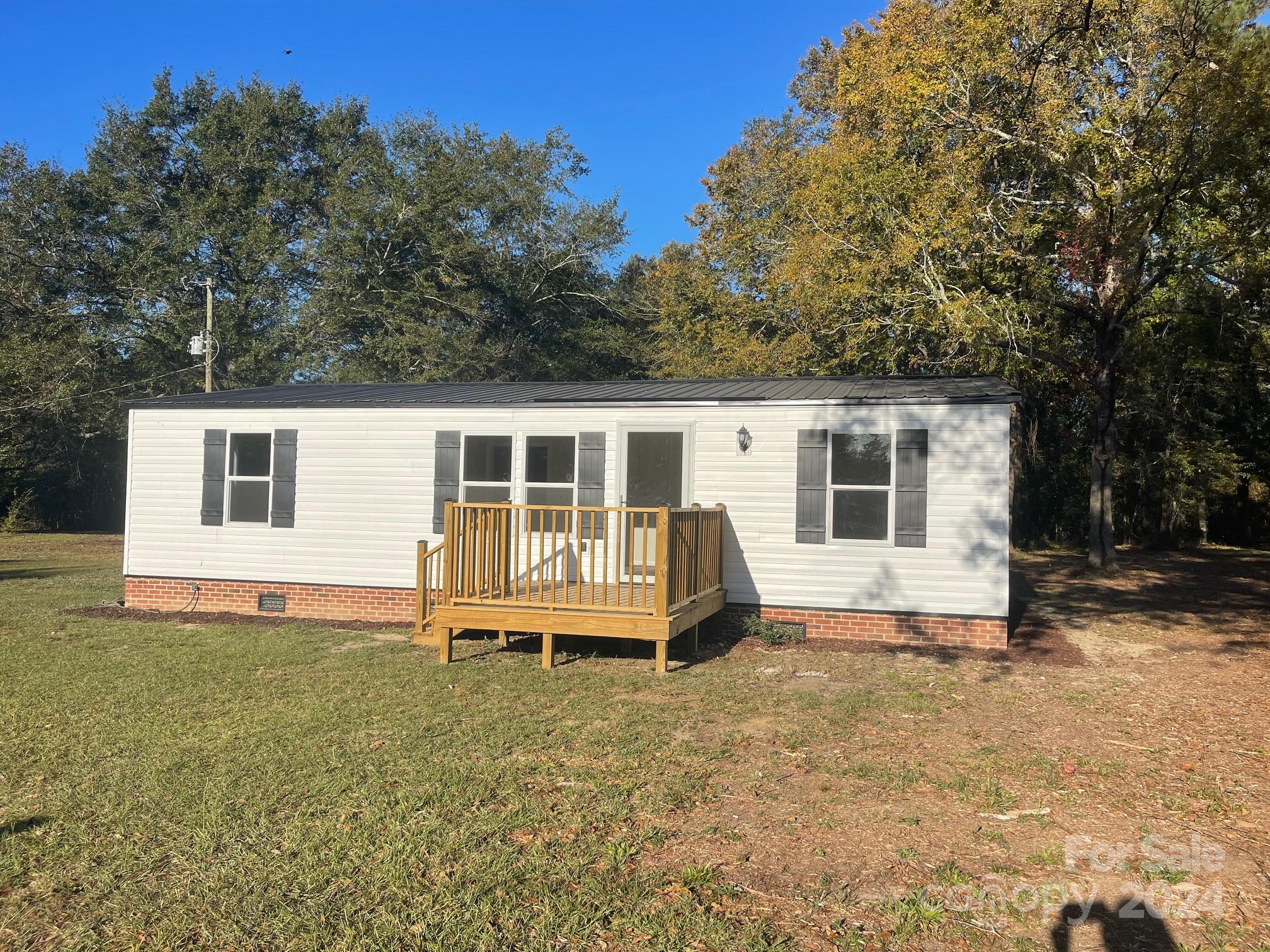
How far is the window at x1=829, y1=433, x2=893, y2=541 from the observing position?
29.8 ft

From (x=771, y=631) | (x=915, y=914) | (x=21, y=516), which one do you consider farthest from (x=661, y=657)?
(x=21, y=516)

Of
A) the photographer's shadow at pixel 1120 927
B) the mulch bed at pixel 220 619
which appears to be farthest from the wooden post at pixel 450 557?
the photographer's shadow at pixel 1120 927

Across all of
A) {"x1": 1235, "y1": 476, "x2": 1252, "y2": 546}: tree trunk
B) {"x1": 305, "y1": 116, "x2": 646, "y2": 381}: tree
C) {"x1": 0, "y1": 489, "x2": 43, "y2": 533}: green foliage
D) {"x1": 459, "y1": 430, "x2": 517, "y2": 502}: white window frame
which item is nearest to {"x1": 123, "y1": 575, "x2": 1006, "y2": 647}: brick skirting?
{"x1": 459, "y1": 430, "x2": 517, "y2": 502}: white window frame

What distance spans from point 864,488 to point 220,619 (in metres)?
7.61

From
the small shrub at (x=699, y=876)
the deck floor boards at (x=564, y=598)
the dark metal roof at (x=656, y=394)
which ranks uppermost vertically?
the dark metal roof at (x=656, y=394)

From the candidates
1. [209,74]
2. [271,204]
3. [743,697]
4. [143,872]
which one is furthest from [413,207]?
[143,872]

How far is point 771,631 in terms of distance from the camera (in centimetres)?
916

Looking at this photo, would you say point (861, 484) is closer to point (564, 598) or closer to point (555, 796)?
point (564, 598)

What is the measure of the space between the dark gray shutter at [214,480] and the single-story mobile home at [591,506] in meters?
0.03

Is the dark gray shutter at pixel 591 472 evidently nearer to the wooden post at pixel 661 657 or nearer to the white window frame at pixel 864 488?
the wooden post at pixel 661 657

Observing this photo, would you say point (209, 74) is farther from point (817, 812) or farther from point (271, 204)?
point (817, 812)

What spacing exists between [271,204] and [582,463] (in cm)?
2132

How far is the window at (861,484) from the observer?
9070 millimetres

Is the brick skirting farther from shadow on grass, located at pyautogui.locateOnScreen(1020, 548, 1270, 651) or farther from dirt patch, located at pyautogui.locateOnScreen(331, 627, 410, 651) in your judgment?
shadow on grass, located at pyautogui.locateOnScreen(1020, 548, 1270, 651)
